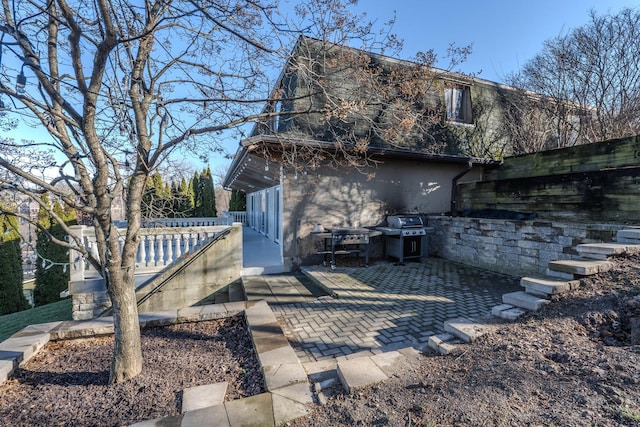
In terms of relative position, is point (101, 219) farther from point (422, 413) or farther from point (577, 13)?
point (577, 13)

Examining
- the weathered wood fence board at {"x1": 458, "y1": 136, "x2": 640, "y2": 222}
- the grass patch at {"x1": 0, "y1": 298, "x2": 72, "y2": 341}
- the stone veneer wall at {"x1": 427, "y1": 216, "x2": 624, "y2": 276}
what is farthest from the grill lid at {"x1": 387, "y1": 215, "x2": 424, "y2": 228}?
the grass patch at {"x1": 0, "y1": 298, "x2": 72, "y2": 341}

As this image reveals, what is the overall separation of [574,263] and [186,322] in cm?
481

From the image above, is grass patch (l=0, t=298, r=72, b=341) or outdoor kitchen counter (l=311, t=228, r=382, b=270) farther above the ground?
outdoor kitchen counter (l=311, t=228, r=382, b=270)

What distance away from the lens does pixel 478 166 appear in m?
8.72

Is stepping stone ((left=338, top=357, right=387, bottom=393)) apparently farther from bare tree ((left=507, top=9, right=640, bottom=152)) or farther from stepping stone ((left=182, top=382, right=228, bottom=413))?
bare tree ((left=507, top=9, right=640, bottom=152))

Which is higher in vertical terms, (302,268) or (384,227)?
(384,227)

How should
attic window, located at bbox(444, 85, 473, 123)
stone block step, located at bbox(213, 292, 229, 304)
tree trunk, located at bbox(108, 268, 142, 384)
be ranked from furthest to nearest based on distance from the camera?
attic window, located at bbox(444, 85, 473, 123)
stone block step, located at bbox(213, 292, 229, 304)
tree trunk, located at bbox(108, 268, 142, 384)

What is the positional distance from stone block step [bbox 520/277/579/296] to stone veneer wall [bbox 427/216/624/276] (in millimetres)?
2186

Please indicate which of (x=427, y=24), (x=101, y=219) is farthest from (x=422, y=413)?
(x=427, y=24)

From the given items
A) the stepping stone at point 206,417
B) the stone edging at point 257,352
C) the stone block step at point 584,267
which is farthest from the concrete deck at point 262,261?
the stone block step at point 584,267

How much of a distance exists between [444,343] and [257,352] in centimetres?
172

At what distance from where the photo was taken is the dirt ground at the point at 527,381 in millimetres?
1553

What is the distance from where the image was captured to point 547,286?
2.98 metres

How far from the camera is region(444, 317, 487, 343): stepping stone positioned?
2545 millimetres
